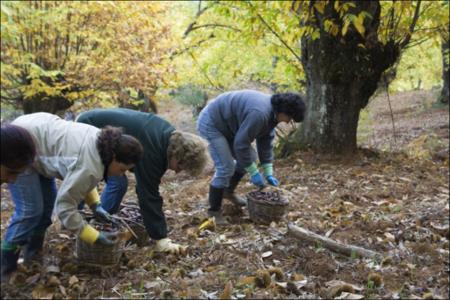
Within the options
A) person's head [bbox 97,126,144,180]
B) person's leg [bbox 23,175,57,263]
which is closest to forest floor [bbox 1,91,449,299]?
person's leg [bbox 23,175,57,263]

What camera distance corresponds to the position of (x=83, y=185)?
298cm

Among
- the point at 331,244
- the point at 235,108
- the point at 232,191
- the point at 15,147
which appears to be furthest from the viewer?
the point at 232,191

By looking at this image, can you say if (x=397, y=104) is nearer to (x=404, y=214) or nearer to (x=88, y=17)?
(x=88, y=17)

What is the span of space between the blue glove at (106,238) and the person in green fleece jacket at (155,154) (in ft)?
1.36

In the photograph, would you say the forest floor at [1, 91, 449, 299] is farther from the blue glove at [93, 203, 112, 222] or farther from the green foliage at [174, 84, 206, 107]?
the green foliage at [174, 84, 206, 107]

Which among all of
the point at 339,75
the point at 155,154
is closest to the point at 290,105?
the point at 155,154

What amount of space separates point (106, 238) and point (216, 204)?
1.84 metres

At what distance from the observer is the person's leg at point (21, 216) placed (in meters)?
3.20

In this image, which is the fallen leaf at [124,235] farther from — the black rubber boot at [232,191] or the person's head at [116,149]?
the black rubber boot at [232,191]

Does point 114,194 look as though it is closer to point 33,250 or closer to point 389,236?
point 33,250

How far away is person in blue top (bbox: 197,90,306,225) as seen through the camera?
181 inches

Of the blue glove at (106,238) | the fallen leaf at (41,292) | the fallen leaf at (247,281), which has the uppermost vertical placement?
the blue glove at (106,238)

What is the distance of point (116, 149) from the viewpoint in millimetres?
3000

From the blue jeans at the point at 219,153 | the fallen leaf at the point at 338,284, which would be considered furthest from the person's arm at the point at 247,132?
the fallen leaf at the point at 338,284
